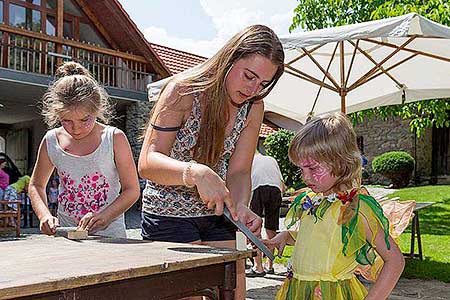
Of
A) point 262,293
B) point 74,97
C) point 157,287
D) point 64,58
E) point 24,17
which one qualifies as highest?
point 24,17

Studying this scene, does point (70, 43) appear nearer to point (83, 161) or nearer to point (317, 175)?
point (83, 161)

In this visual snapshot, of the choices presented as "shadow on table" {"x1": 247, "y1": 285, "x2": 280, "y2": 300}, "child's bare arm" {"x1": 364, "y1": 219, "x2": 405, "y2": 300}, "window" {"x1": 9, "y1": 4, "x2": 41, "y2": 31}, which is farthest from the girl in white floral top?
"window" {"x1": 9, "y1": 4, "x2": 41, "y2": 31}

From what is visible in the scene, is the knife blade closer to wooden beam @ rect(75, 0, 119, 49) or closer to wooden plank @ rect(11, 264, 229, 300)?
wooden plank @ rect(11, 264, 229, 300)

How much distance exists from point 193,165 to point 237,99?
18.6 inches

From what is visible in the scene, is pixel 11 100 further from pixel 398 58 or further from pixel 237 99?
pixel 237 99

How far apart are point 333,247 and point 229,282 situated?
520 mm

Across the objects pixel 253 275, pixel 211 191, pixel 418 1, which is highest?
pixel 418 1

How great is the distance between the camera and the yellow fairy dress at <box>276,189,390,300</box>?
6.87ft

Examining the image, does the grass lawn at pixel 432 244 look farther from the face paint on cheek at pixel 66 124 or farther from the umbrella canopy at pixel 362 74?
the face paint on cheek at pixel 66 124

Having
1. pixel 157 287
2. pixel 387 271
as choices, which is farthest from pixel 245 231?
pixel 387 271

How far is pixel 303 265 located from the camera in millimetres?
2215

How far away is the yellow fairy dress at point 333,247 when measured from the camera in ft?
6.87

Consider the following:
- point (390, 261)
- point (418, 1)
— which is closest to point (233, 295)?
point (390, 261)

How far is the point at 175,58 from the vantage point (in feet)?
52.9
